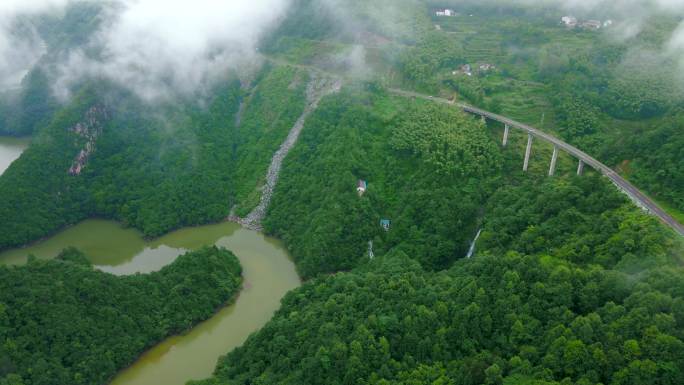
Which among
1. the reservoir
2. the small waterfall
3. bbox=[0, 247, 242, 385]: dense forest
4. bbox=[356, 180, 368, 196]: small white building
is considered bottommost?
the reservoir

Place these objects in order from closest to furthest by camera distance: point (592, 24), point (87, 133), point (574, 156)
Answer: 1. point (574, 156)
2. point (87, 133)
3. point (592, 24)

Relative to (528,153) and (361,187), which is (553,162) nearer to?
(528,153)


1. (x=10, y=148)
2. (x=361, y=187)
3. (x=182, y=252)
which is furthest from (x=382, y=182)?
(x=10, y=148)

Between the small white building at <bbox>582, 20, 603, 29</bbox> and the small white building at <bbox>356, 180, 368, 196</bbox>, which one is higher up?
the small white building at <bbox>582, 20, 603, 29</bbox>

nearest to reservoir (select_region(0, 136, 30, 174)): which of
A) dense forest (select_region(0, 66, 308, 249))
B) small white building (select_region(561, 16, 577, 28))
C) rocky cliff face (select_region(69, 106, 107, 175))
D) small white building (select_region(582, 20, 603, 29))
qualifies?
dense forest (select_region(0, 66, 308, 249))

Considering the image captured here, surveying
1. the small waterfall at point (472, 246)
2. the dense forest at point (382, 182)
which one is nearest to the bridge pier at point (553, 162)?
the dense forest at point (382, 182)

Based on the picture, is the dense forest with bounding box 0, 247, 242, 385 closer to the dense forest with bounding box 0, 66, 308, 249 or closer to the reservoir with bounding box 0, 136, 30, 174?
the dense forest with bounding box 0, 66, 308, 249

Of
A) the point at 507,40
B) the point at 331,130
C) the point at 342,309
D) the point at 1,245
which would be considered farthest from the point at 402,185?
the point at 1,245
